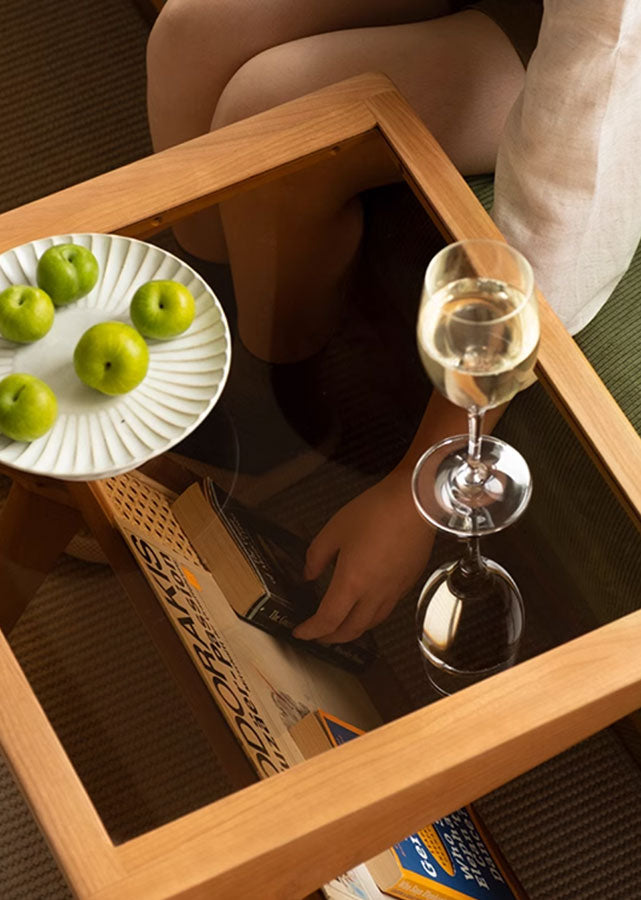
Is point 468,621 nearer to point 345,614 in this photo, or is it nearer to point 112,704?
point 345,614

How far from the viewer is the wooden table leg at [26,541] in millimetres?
898

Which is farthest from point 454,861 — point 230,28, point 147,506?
point 230,28

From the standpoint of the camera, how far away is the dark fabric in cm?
116

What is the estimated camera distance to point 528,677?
83 cm

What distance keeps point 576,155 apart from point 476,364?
0.34m

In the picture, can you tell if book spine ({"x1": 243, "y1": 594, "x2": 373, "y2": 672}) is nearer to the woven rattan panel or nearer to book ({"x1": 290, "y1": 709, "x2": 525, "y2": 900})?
Result: the woven rattan panel

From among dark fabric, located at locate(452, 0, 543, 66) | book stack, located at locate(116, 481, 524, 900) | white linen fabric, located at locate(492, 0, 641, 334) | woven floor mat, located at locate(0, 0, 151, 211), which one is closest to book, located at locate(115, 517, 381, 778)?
book stack, located at locate(116, 481, 524, 900)

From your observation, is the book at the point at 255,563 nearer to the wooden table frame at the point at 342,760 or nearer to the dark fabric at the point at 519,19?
the wooden table frame at the point at 342,760

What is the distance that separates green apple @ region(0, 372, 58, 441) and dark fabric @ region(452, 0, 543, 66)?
1.83 feet

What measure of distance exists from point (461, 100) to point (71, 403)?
0.47m

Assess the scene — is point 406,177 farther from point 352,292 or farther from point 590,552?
point 590,552

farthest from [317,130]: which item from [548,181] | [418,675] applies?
[418,675]

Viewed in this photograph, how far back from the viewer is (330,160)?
1.05 meters

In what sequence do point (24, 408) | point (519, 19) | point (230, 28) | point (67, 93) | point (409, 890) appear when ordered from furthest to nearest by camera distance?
point (67, 93), point (230, 28), point (519, 19), point (409, 890), point (24, 408)
